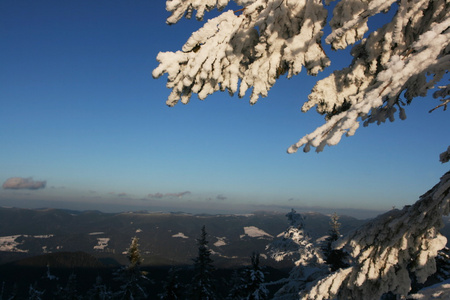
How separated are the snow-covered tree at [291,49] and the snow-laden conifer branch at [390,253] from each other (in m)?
1.25

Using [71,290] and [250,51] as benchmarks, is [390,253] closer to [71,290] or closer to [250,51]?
[250,51]

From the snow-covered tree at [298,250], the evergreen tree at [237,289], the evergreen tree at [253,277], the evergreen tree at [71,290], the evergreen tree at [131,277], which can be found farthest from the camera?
the evergreen tree at [71,290]

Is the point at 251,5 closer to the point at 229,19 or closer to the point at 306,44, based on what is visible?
the point at 229,19

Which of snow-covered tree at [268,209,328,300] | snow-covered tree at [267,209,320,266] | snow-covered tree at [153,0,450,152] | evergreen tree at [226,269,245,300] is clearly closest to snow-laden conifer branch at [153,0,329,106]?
snow-covered tree at [153,0,450,152]

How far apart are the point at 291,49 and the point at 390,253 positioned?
2847 mm

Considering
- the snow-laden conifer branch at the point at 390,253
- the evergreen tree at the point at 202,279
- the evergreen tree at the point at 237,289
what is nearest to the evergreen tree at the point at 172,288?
the evergreen tree at the point at 202,279

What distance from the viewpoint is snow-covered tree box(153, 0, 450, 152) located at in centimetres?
302

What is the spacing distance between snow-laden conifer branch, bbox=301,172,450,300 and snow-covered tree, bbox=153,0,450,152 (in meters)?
1.25

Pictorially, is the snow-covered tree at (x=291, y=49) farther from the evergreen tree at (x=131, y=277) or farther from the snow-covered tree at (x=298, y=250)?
the evergreen tree at (x=131, y=277)

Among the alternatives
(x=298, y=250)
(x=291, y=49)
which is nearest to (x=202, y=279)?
(x=298, y=250)

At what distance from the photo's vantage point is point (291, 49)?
325 cm

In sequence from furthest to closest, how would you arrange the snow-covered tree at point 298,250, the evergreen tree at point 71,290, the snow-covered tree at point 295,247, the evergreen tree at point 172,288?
the evergreen tree at point 71,290 < the evergreen tree at point 172,288 < the snow-covered tree at point 295,247 < the snow-covered tree at point 298,250

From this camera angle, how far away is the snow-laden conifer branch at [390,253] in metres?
3.35

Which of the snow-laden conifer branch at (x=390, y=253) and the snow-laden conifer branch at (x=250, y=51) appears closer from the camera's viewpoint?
the snow-laden conifer branch at (x=250, y=51)
